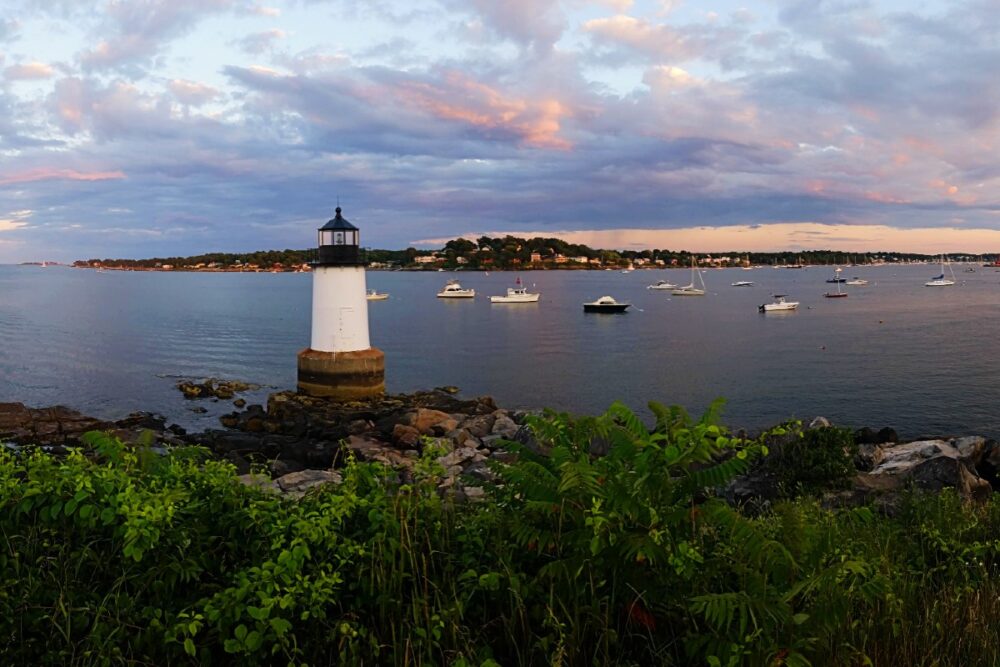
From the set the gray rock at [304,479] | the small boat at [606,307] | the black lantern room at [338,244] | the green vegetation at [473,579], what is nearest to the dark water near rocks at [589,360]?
the small boat at [606,307]

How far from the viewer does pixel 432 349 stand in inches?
2317

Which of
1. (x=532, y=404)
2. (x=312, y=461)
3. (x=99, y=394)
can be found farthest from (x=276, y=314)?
(x=312, y=461)

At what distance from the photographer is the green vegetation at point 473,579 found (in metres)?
4.04

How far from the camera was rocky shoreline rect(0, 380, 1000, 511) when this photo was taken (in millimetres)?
13875

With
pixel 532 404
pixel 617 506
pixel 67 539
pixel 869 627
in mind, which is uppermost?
pixel 617 506

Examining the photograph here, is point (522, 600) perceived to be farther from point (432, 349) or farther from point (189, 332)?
point (189, 332)

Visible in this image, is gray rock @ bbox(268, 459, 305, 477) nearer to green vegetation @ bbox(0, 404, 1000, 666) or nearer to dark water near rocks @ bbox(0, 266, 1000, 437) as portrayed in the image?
dark water near rocks @ bbox(0, 266, 1000, 437)

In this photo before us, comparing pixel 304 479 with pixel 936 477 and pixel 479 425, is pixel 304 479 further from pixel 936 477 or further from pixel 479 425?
pixel 936 477

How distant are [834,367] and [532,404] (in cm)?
2334

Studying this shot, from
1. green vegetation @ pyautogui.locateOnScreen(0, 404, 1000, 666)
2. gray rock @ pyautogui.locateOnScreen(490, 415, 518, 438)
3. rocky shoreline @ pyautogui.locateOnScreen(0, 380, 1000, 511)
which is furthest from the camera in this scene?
gray rock @ pyautogui.locateOnScreen(490, 415, 518, 438)

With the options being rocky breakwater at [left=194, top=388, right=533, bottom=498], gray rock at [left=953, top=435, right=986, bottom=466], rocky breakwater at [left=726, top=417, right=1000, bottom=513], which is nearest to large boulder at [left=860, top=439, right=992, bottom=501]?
rocky breakwater at [left=726, top=417, right=1000, bottom=513]

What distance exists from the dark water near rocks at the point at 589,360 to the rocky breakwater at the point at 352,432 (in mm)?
4432

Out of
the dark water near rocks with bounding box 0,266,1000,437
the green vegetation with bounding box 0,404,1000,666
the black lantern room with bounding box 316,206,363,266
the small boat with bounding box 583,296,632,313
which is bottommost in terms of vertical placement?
the dark water near rocks with bounding box 0,266,1000,437

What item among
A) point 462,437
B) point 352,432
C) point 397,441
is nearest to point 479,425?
point 462,437
